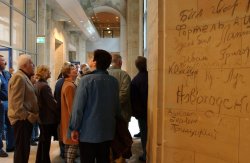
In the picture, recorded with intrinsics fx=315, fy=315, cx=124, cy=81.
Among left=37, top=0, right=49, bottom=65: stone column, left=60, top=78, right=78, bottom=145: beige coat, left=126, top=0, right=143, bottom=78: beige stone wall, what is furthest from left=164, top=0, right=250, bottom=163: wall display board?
left=126, top=0, right=143, bottom=78: beige stone wall

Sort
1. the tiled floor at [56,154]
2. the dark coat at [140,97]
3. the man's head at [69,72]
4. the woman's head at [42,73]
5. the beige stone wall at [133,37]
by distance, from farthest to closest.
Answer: the beige stone wall at [133,37]
the tiled floor at [56,154]
the dark coat at [140,97]
the man's head at [69,72]
the woman's head at [42,73]

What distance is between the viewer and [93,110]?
10.6ft

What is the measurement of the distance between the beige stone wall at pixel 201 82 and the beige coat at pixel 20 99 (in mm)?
1747

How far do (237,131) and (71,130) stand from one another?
166cm

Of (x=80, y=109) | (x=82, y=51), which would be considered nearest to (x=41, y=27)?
(x=80, y=109)

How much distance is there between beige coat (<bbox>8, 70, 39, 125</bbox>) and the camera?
393 cm

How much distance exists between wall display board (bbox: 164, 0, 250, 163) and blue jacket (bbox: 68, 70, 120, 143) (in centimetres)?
66

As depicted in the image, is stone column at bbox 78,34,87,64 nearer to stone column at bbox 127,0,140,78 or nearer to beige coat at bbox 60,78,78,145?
stone column at bbox 127,0,140,78

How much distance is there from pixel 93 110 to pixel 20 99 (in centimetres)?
122

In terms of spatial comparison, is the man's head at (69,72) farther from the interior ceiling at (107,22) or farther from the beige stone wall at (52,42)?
the interior ceiling at (107,22)

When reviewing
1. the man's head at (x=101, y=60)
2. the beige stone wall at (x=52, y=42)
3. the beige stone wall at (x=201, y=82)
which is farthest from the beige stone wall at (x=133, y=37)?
the beige stone wall at (x=201, y=82)

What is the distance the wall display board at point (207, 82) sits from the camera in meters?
2.30

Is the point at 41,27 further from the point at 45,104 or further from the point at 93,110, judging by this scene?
the point at 93,110

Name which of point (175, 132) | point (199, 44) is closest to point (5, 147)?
point (175, 132)
